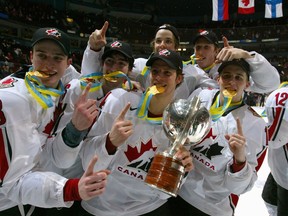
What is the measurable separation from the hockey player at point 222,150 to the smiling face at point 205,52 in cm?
77

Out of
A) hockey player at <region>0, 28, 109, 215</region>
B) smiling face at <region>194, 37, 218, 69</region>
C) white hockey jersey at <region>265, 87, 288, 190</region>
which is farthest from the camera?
smiling face at <region>194, 37, 218, 69</region>

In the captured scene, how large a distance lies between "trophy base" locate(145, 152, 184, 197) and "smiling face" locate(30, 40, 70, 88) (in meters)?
0.87

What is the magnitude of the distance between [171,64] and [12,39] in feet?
55.3

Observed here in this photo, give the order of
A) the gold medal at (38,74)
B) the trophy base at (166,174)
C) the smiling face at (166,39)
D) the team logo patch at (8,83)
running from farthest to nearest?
1. the smiling face at (166,39)
2. the gold medal at (38,74)
3. the team logo patch at (8,83)
4. the trophy base at (166,174)

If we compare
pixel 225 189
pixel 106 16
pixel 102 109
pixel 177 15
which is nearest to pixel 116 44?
pixel 102 109

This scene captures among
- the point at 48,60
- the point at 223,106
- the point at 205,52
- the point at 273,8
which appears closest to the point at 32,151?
the point at 48,60

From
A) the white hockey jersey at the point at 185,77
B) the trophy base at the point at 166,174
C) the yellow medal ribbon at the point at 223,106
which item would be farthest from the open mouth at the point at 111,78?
the trophy base at the point at 166,174

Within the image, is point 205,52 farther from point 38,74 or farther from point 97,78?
point 38,74

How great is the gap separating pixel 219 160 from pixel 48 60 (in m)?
1.26

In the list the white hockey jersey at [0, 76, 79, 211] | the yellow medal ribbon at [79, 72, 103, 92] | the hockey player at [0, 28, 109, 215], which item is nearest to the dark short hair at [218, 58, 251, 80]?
the yellow medal ribbon at [79, 72, 103, 92]

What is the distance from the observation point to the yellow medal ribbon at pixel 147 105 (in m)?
1.91

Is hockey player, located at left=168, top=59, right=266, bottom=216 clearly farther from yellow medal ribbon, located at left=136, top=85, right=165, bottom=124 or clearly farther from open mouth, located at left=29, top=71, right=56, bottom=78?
open mouth, located at left=29, top=71, right=56, bottom=78

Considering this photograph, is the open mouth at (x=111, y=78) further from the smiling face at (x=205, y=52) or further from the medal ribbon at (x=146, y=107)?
the smiling face at (x=205, y=52)

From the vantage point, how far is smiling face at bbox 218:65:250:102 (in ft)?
7.14
